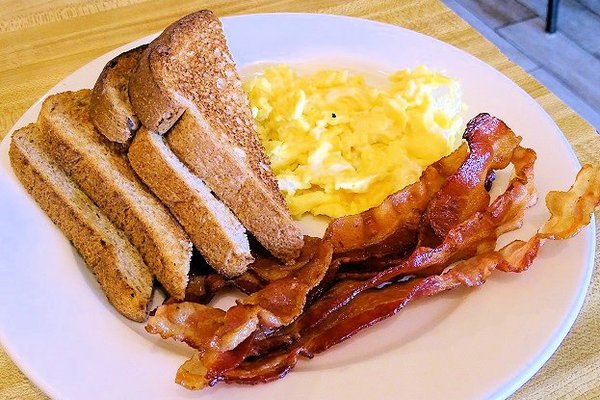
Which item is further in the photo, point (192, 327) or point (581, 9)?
point (581, 9)

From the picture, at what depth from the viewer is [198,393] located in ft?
4.18

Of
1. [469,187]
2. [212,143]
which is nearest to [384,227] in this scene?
[469,187]

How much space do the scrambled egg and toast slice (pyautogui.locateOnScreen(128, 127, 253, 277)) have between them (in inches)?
11.0

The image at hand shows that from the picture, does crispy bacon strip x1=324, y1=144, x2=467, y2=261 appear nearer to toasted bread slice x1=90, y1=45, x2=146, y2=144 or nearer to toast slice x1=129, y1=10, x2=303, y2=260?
toast slice x1=129, y1=10, x2=303, y2=260

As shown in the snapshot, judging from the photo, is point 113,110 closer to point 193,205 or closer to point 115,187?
point 115,187

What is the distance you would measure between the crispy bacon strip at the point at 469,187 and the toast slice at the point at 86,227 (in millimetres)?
720

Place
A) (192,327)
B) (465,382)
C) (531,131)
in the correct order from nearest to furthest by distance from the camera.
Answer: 1. (465,382)
2. (192,327)
3. (531,131)

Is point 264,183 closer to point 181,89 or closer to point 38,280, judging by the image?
point 181,89

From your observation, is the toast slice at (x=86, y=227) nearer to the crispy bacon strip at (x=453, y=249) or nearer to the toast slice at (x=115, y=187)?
the toast slice at (x=115, y=187)

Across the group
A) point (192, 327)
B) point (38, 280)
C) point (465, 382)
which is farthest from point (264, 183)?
point (465, 382)

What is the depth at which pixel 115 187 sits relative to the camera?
1648 millimetres

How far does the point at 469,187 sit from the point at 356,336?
49cm

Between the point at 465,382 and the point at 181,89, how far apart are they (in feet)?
3.47

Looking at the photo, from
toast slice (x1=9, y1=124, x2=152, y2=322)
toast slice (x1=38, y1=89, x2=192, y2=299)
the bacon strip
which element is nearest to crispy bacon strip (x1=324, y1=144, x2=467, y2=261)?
the bacon strip
